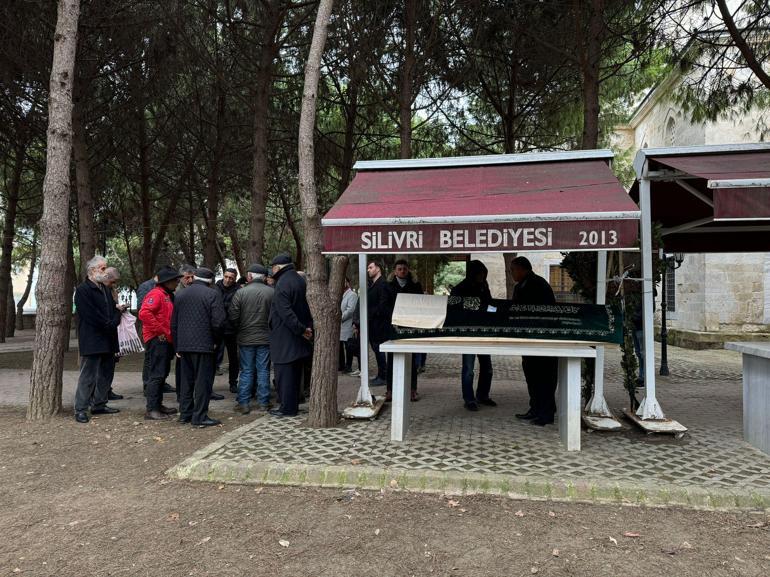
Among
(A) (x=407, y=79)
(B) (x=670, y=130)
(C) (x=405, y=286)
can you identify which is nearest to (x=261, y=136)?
(A) (x=407, y=79)

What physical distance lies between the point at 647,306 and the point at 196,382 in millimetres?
4900

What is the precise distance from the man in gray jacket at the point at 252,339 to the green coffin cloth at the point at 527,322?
190 centimetres

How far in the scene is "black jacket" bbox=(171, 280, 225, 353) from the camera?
6.07m

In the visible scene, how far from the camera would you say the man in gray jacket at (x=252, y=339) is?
6.90 meters

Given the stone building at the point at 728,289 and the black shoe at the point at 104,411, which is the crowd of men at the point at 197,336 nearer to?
the black shoe at the point at 104,411

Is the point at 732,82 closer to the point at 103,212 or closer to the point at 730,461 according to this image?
the point at 730,461

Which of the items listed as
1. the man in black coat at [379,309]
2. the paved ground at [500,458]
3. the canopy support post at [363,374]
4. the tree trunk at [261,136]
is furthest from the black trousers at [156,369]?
the tree trunk at [261,136]

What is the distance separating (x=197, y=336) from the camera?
609cm

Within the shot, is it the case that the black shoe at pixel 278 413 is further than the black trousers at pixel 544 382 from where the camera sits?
Yes

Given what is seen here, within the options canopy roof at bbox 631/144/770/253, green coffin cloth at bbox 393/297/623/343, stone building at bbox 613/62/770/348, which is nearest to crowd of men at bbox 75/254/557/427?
green coffin cloth at bbox 393/297/623/343

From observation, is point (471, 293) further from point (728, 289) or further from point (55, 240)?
point (728, 289)

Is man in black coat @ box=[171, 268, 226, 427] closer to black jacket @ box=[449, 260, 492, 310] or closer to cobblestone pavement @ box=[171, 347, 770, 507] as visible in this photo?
cobblestone pavement @ box=[171, 347, 770, 507]

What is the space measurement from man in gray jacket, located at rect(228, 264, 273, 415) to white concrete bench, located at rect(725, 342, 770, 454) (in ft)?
16.6

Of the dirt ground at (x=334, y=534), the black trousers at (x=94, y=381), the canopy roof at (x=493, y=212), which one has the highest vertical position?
the canopy roof at (x=493, y=212)
